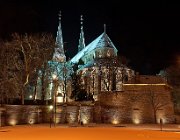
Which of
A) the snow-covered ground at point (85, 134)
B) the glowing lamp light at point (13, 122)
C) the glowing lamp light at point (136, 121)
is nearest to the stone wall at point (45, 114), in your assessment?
the glowing lamp light at point (13, 122)

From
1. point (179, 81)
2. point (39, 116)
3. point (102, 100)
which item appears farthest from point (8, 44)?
point (179, 81)

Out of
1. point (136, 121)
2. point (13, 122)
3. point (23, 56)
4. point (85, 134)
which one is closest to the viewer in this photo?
point (85, 134)

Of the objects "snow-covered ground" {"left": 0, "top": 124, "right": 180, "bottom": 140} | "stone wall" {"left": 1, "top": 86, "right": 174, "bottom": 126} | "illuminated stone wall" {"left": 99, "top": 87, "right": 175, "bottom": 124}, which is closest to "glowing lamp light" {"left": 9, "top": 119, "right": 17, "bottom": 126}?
"stone wall" {"left": 1, "top": 86, "right": 174, "bottom": 126}

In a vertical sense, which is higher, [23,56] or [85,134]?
[23,56]

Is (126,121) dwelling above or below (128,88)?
below

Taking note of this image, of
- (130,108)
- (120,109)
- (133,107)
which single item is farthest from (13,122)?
(133,107)

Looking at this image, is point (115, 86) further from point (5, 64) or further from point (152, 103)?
point (5, 64)

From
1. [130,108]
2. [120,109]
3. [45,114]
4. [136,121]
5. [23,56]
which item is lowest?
[136,121]

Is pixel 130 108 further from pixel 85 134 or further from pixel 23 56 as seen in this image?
pixel 85 134

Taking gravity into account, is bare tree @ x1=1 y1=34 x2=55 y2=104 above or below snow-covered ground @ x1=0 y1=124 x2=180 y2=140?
above

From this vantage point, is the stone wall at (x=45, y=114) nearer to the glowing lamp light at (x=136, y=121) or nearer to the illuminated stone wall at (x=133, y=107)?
the illuminated stone wall at (x=133, y=107)

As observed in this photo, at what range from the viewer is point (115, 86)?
5803 cm

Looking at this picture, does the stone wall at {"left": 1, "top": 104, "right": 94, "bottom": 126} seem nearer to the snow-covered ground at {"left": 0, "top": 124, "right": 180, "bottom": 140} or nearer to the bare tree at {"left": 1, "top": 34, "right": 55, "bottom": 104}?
the bare tree at {"left": 1, "top": 34, "right": 55, "bottom": 104}

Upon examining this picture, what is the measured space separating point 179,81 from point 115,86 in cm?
1203
